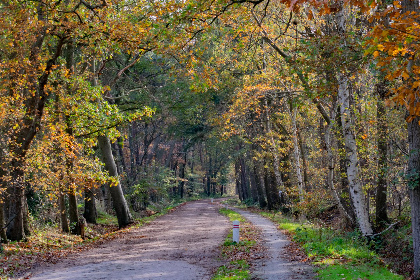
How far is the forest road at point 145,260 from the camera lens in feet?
30.1

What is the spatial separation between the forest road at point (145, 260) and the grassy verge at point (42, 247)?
1.69 feet

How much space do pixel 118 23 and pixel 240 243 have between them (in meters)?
8.76

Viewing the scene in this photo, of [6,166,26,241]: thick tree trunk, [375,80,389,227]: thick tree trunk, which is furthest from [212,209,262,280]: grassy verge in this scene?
[6,166,26,241]: thick tree trunk

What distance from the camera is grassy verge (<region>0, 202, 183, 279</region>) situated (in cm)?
1000

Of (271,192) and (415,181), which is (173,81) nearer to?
(415,181)

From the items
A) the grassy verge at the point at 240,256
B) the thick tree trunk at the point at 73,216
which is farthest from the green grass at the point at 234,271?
the thick tree trunk at the point at 73,216

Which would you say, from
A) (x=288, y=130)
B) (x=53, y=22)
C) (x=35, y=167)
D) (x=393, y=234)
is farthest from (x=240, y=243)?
(x=288, y=130)

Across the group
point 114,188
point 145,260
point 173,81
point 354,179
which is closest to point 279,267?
point 145,260

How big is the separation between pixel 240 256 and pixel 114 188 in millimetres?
10732

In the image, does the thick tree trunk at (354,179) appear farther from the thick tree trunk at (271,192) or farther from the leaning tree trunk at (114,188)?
the thick tree trunk at (271,192)

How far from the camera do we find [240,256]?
10867 mm

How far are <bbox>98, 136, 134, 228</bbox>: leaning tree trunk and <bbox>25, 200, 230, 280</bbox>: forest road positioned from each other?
333cm

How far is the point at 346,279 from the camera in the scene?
7227mm

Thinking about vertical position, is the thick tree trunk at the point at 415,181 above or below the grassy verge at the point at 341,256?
above
